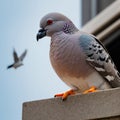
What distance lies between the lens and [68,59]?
18.2ft

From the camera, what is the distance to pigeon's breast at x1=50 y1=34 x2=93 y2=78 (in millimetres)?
5531

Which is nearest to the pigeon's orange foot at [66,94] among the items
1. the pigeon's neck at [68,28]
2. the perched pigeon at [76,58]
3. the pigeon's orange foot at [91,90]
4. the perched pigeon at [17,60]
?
the perched pigeon at [76,58]

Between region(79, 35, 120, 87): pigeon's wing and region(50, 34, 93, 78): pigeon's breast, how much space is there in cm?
6

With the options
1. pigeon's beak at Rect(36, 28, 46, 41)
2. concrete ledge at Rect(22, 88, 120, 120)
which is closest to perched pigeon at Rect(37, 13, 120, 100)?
pigeon's beak at Rect(36, 28, 46, 41)

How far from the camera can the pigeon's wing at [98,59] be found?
5648 millimetres

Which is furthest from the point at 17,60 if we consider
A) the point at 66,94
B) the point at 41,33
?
the point at 66,94

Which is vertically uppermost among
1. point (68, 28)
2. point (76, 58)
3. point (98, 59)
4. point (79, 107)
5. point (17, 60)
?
point (68, 28)

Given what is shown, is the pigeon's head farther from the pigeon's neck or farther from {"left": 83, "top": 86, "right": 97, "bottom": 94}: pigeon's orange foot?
{"left": 83, "top": 86, "right": 97, "bottom": 94}: pigeon's orange foot

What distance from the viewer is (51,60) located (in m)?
5.64

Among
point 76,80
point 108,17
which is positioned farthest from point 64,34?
point 108,17

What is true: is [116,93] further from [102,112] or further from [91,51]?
[91,51]

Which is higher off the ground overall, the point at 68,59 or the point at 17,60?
the point at 68,59

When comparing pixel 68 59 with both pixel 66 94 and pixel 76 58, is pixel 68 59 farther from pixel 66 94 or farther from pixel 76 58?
pixel 66 94

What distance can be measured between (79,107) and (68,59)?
2.01ft
